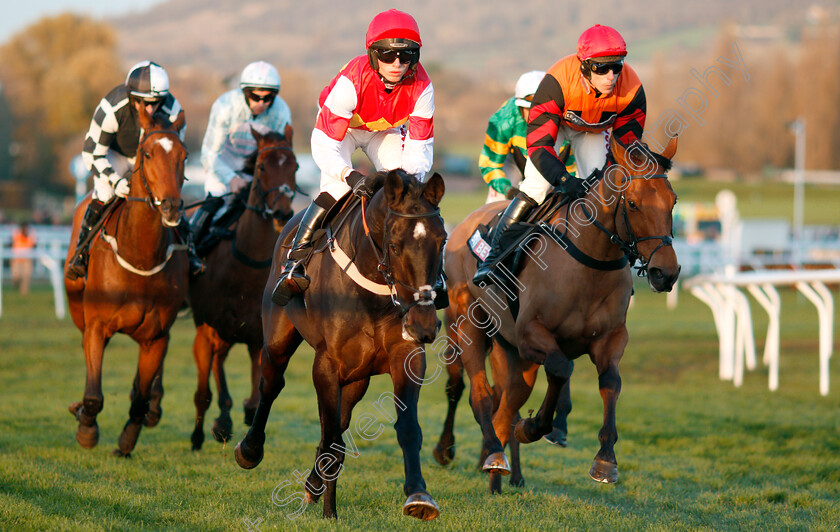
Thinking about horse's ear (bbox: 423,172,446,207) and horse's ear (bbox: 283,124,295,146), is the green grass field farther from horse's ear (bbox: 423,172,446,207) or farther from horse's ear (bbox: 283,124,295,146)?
horse's ear (bbox: 283,124,295,146)

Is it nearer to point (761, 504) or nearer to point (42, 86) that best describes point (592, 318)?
point (761, 504)

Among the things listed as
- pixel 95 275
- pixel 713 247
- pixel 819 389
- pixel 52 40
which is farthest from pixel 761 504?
pixel 52 40

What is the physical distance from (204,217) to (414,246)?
3.92m

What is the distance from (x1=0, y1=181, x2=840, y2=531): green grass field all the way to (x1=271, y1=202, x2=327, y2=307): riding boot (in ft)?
3.75

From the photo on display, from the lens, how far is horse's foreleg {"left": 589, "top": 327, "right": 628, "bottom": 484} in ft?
15.6

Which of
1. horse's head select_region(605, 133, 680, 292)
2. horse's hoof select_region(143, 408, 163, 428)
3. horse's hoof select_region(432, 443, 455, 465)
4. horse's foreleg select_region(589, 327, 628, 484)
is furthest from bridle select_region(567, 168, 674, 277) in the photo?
horse's hoof select_region(143, 408, 163, 428)

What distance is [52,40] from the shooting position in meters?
60.9

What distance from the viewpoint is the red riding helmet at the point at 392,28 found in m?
4.86

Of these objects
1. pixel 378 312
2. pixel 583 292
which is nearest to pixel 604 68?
pixel 583 292

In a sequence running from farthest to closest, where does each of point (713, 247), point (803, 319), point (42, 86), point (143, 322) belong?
point (42, 86)
point (713, 247)
point (803, 319)
point (143, 322)

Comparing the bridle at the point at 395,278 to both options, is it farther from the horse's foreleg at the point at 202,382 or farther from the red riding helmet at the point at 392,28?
the horse's foreleg at the point at 202,382

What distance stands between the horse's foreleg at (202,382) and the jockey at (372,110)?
2165mm

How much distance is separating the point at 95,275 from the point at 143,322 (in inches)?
A: 18.3

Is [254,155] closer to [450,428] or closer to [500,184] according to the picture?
[500,184]
